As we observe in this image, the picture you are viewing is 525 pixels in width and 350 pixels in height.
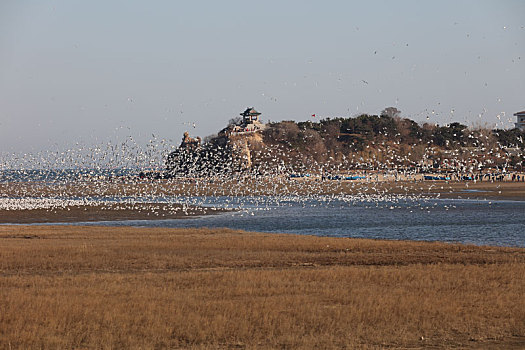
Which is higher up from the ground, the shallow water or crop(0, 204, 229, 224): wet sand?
crop(0, 204, 229, 224): wet sand

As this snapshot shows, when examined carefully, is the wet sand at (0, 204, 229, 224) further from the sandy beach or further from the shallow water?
the sandy beach

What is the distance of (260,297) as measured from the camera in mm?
20656

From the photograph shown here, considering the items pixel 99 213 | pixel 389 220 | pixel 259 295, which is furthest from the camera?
pixel 99 213

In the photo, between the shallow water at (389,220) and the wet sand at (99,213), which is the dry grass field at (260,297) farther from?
the wet sand at (99,213)

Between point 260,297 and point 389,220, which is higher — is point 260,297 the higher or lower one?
the higher one

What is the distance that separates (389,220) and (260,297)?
37.2 metres

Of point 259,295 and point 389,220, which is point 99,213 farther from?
point 259,295

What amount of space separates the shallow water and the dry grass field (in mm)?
10954

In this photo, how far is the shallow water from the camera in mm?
44719

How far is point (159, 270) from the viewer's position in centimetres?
2677

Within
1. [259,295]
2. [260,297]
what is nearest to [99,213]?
[259,295]

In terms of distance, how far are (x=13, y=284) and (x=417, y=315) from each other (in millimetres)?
12615

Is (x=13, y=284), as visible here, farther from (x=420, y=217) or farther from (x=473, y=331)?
(x=420, y=217)

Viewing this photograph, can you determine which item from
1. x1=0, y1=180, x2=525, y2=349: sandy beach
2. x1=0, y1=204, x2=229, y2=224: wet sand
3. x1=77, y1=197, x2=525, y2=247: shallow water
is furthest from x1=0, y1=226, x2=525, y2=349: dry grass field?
x1=0, y1=204, x2=229, y2=224: wet sand
